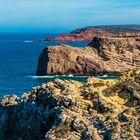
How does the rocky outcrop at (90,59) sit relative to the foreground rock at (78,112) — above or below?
below

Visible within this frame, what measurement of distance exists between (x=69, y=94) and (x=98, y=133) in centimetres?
325

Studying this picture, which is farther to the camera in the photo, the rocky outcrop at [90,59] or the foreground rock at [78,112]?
the rocky outcrop at [90,59]

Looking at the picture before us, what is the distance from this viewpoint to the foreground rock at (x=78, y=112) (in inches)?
955

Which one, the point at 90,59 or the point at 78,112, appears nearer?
the point at 78,112

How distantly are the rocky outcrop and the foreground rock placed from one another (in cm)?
10136

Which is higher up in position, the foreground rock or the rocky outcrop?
the foreground rock

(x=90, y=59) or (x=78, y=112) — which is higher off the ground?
(x=78, y=112)

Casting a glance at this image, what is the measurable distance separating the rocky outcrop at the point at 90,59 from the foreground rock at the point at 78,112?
101 m

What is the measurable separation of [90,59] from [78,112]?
110 metres

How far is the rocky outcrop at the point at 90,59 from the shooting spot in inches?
5231

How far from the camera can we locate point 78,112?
25547 mm

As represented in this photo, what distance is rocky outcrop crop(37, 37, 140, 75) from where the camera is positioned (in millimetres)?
132875

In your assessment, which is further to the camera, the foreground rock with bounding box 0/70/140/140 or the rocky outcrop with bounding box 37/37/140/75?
the rocky outcrop with bounding box 37/37/140/75

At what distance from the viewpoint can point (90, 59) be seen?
135625 millimetres
